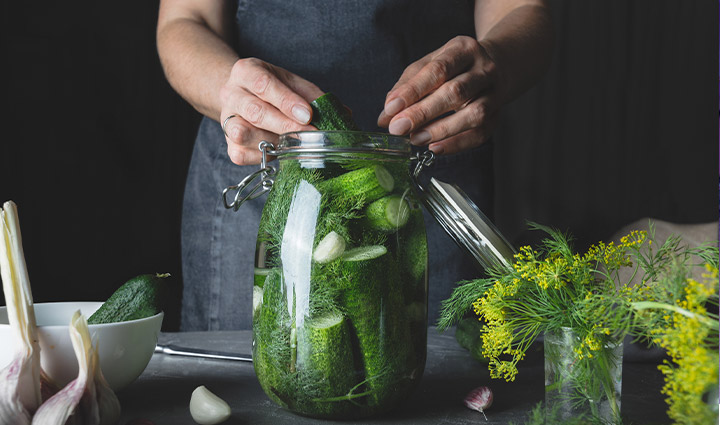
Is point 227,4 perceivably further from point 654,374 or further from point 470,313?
point 654,374

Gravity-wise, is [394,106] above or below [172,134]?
below

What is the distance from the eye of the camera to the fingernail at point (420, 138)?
909 millimetres

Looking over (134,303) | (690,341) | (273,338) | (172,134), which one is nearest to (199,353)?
(134,303)

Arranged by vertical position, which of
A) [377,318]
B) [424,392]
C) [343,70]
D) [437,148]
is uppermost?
[343,70]

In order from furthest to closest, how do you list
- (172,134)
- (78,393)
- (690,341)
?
(172,134)
(78,393)
(690,341)

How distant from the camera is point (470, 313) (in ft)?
3.49

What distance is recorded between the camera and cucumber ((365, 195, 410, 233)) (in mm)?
664

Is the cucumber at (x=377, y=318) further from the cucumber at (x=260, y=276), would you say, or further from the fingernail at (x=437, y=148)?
the fingernail at (x=437, y=148)

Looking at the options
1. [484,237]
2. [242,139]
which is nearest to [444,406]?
[484,237]

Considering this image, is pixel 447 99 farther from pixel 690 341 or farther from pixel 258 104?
pixel 690 341

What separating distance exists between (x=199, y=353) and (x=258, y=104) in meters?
0.36

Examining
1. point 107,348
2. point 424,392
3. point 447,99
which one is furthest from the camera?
point 447,99

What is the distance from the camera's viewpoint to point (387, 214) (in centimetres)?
67

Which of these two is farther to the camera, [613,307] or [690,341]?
[613,307]
